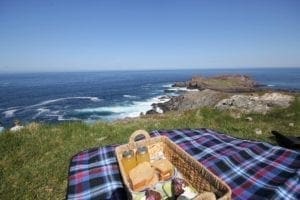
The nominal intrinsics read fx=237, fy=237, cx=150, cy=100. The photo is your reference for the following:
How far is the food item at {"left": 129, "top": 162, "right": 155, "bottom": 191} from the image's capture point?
8.46 feet

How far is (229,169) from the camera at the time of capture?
13.0ft

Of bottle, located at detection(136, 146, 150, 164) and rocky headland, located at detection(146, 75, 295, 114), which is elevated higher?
bottle, located at detection(136, 146, 150, 164)

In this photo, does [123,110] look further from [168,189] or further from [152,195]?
[152,195]

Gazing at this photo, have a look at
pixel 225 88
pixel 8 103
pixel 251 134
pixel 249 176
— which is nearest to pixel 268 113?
pixel 251 134

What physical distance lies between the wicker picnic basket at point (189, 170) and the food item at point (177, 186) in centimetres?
25

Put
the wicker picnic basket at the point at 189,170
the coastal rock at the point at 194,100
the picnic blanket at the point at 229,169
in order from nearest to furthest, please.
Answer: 1. the wicker picnic basket at the point at 189,170
2. the picnic blanket at the point at 229,169
3. the coastal rock at the point at 194,100

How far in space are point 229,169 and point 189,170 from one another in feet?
4.14

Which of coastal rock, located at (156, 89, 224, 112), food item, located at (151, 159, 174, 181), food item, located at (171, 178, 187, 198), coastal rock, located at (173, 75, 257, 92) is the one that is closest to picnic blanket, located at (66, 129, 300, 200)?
food item, located at (151, 159, 174, 181)

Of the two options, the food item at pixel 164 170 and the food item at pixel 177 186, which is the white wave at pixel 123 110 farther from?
the food item at pixel 177 186

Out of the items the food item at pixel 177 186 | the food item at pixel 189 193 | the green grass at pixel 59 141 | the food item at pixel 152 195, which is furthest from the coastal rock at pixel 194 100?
the food item at pixel 152 195

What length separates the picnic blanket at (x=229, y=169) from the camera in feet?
11.0

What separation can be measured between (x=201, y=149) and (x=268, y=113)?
8146mm

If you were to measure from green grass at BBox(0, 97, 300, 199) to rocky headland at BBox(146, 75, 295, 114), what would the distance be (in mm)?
1640

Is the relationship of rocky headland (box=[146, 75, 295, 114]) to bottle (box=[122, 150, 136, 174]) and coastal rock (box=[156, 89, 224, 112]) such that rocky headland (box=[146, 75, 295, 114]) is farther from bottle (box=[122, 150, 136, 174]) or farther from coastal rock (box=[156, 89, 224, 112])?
bottle (box=[122, 150, 136, 174])
